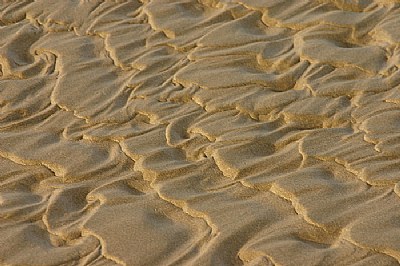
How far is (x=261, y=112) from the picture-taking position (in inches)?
129

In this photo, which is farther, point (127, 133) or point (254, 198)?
point (127, 133)

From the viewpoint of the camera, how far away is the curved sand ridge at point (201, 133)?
8.27ft

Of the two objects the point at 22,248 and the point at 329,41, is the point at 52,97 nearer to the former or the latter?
the point at 22,248

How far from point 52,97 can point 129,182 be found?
3.01ft

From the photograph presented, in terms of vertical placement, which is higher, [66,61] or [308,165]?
[66,61]

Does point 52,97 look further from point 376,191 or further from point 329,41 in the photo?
point 376,191

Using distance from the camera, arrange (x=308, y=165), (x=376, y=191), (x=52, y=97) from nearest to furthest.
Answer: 1. (x=376, y=191)
2. (x=308, y=165)
3. (x=52, y=97)

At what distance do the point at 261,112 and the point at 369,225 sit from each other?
3.15 ft

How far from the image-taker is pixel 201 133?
3.18 meters

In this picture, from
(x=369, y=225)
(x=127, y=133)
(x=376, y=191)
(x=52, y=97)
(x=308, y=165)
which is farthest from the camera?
(x=52, y=97)

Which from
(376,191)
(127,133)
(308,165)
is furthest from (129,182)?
(376,191)

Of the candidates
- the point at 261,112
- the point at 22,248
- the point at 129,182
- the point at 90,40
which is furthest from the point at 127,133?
the point at 90,40

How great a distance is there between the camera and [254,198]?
2.72 m

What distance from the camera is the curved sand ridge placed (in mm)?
2520
